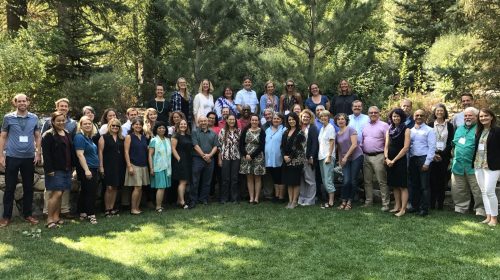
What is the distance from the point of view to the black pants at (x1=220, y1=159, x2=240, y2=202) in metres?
7.30

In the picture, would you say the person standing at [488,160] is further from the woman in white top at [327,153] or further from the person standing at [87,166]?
the person standing at [87,166]

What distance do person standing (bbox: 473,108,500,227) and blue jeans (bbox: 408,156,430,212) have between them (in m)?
0.69

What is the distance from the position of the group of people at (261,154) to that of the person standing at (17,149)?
14 millimetres

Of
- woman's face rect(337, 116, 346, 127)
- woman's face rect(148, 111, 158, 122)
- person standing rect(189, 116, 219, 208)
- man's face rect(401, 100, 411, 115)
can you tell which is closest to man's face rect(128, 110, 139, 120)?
woman's face rect(148, 111, 158, 122)

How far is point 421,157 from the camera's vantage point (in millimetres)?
6266

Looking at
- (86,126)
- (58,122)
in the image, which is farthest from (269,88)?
(58,122)

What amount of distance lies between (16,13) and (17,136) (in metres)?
7.22

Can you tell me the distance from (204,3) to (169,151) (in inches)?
238

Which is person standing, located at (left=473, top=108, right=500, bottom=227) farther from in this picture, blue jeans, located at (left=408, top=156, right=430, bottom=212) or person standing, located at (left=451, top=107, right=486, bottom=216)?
blue jeans, located at (left=408, top=156, right=430, bottom=212)

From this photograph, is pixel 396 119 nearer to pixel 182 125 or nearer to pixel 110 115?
pixel 182 125

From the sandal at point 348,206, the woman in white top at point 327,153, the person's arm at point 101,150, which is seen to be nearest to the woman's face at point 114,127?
the person's arm at point 101,150

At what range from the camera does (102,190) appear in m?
6.89

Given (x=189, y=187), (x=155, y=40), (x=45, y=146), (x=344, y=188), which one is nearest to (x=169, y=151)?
(x=189, y=187)

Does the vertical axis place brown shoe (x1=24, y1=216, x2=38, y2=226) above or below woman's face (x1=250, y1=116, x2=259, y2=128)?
below
